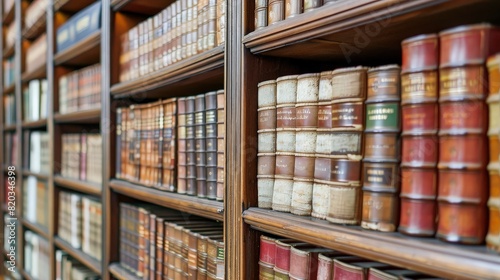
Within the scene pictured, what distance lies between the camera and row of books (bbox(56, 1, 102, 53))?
1.88m

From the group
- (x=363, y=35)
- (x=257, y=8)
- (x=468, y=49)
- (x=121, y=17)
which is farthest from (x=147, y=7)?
(x=468, y=49)

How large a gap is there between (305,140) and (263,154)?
0.13 metres

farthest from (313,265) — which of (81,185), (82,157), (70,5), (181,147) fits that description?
(70,5)

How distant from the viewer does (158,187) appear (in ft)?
4.63

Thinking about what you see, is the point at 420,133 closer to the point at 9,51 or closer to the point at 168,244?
the point at 168,244

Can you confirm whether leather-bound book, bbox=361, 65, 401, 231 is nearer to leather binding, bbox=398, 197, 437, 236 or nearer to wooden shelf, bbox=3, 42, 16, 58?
leather binding, bbox=398, 197, 437, 236

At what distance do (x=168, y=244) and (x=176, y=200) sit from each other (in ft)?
0.59

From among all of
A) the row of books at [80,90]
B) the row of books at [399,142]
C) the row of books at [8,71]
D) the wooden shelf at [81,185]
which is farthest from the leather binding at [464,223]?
the row of books at [8,71]

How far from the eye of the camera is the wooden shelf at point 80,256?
5.88 feet

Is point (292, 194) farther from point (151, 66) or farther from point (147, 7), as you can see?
point (147, 7)

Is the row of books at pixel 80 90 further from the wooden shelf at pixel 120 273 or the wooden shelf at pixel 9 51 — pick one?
the wooden shelf at pixel 9 51

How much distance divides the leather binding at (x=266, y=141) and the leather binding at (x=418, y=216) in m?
0.33

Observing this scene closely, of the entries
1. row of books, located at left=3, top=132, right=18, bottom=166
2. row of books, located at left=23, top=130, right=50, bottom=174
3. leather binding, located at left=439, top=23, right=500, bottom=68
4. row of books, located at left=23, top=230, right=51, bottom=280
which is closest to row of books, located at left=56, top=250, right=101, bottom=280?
row of books, located at left=23, top=230, right=51, bottom=280

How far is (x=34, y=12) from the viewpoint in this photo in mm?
2695
